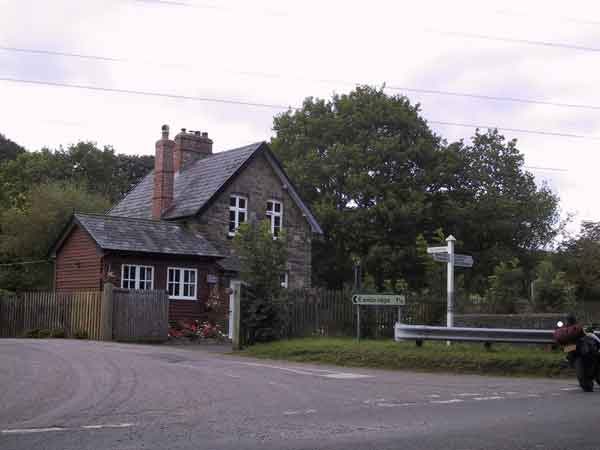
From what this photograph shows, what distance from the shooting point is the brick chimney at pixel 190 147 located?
131ft

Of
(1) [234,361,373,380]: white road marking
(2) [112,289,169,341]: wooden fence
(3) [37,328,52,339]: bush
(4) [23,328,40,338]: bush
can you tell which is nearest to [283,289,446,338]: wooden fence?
(1) [234,361,373,380]: white road marking

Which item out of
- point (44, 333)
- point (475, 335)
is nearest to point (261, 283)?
point (475, 335)

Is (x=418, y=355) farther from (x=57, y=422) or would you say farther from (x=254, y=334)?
(x=57, y=422)

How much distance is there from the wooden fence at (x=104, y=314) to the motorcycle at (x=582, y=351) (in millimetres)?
16182

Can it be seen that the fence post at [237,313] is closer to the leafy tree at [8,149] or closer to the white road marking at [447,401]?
the white road marking at [447,401]

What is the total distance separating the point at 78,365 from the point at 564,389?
30.6ft

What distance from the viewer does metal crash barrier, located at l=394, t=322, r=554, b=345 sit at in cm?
1855

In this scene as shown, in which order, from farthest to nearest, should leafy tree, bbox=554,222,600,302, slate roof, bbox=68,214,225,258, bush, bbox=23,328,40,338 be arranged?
1. leafy tree, bbox=554,222,600,302
2. slate roof, bbox=68,214,225,258
3. bush, bbox=23,328,40,338

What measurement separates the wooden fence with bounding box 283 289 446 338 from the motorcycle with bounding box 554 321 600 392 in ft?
33.5

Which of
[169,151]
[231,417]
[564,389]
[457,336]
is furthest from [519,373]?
[169,151]

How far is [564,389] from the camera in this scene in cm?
1468

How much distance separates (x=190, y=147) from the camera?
40375 millimetres

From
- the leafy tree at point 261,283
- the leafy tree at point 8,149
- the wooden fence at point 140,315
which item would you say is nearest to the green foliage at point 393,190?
the wooden fence at point 140,315

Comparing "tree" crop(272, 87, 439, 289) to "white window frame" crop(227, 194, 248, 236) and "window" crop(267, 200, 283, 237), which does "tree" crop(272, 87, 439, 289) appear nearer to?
"window" crop(267, 200, 283, 237)
